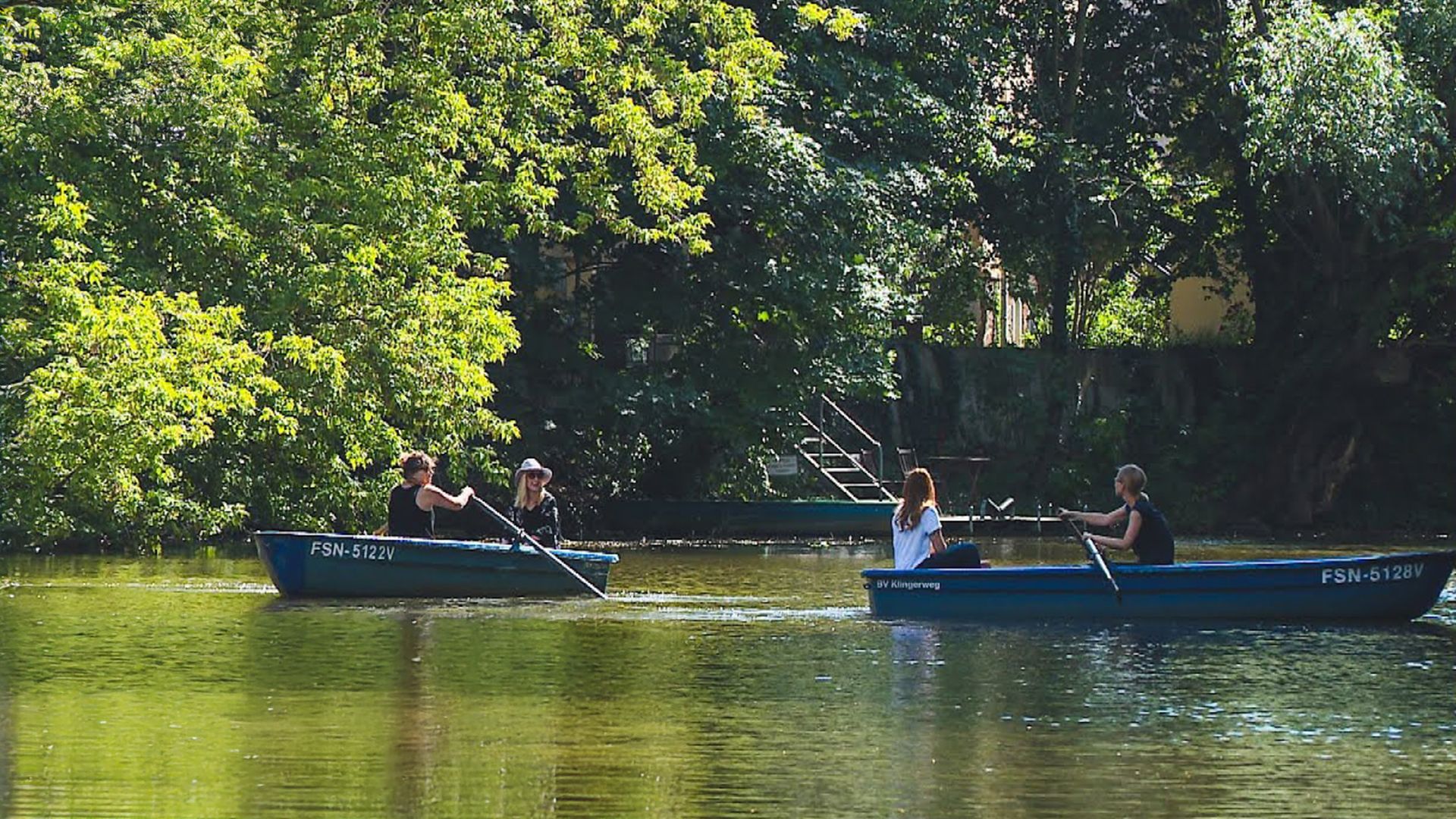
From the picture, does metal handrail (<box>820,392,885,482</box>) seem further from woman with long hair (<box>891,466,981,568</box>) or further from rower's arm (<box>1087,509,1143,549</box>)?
rower's arm (<box>1087,509,1143,549</box>)

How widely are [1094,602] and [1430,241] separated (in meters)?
23.8

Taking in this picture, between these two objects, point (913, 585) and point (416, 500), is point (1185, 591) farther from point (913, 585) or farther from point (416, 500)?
point (416, 500)

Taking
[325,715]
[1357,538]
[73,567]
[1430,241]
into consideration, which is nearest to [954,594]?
[325,715]

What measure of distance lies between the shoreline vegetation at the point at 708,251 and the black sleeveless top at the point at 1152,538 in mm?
12983

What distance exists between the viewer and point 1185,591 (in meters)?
22.4

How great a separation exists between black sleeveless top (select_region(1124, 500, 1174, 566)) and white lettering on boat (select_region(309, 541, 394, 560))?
7151 millimetres

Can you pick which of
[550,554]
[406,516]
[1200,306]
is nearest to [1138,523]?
[550,554]

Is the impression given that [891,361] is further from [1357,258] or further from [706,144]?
[1357,258]

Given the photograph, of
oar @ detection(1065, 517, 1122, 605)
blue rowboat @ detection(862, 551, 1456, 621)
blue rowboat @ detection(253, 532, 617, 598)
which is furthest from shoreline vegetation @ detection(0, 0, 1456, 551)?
oar @ detection(1065, 517, 1122, 605)

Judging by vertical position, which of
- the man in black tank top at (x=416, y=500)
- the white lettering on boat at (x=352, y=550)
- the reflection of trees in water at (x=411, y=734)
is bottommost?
the reflection of trees in water at (x=411, y=734)

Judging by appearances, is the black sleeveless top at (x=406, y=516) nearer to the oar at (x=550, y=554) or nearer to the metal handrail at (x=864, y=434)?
the oar at (x=550, y=554)

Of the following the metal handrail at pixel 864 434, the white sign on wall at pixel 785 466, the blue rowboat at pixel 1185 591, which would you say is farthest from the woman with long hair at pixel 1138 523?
the metal handrail at pixel 864 434

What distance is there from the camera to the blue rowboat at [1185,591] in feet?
73.1

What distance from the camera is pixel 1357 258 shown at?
45.6 meters
